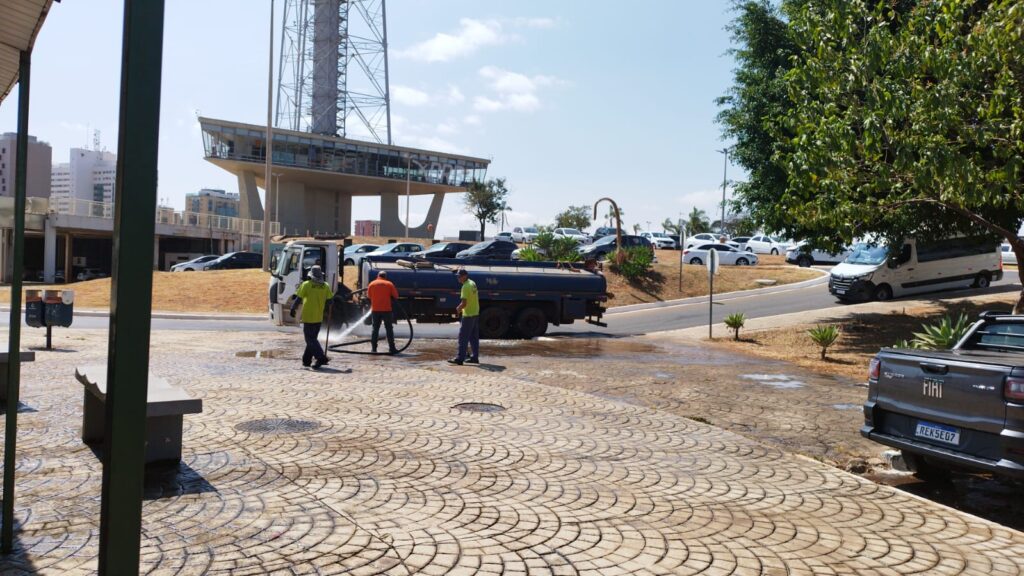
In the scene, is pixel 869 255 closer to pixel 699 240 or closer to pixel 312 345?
pixel 312 345

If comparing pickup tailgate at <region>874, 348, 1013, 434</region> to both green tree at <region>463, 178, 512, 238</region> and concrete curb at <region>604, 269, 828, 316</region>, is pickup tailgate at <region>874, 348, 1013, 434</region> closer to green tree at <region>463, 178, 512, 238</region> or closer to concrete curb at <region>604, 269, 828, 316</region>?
concrete curb at <region>604, 269, 828, 316</region>

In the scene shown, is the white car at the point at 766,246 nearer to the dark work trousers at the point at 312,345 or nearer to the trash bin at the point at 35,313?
the dark work trousers at the point at 312,345

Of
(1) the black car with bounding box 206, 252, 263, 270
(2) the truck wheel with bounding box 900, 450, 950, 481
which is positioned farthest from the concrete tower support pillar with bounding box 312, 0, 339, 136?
(2) the truck wheel with bounding box 900, 450, 950, 481

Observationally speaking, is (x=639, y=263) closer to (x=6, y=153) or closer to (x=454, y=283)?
(x=454, y=283)

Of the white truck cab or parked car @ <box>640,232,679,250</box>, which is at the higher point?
parked car @ <box>640,232,679,250</box>

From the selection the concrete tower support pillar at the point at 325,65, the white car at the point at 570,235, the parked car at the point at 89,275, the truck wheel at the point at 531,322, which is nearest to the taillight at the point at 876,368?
the truck wheel at the point at 531,322

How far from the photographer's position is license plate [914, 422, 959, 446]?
670 cm

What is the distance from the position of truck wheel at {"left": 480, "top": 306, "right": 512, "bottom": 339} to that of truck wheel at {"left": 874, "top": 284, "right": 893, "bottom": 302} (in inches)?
599

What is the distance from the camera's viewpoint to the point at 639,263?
37094 millimetres

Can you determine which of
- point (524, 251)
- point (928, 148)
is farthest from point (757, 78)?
point (524, 251)

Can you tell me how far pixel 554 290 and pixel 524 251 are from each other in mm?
13675

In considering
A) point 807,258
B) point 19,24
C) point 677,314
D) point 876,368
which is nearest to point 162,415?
point 19,24

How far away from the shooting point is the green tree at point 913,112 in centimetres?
1292

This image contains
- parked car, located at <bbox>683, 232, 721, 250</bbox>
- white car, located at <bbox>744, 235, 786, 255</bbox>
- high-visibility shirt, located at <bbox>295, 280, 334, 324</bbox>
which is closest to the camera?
high-visibility shirt, located at <bbox>295, 280, 334, 324</bbox>
